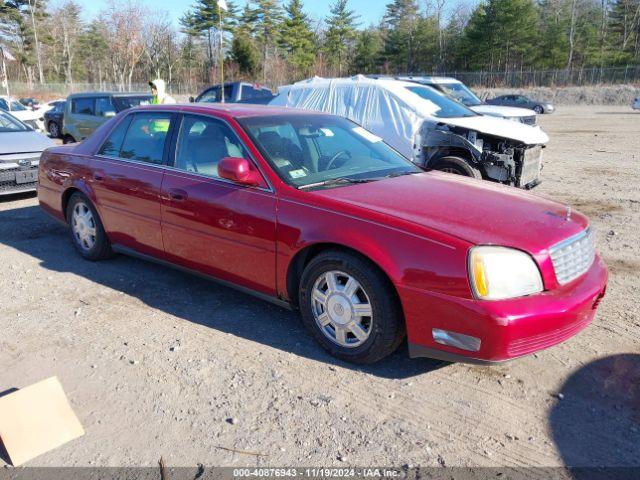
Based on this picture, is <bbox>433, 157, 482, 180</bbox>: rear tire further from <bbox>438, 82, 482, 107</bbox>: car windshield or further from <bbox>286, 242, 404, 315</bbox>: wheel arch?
<bbox>438, 82, 482, 107</bbox>: car windshield

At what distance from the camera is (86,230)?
548 cm

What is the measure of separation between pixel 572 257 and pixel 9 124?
957 cm

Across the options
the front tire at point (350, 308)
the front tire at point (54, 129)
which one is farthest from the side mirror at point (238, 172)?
the front tire at point (54, 129)

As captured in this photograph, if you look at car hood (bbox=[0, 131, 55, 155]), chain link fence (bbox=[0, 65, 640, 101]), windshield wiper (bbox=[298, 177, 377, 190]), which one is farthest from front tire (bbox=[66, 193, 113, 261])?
chain link fence (bbox=[0, 65, 640, 101])

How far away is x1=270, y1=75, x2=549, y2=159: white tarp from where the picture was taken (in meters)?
8.11

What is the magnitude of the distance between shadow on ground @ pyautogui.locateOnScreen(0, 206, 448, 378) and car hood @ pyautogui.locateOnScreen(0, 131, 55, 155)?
7.87ft

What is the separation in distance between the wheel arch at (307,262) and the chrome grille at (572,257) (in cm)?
93

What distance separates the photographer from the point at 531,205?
3.68 meters

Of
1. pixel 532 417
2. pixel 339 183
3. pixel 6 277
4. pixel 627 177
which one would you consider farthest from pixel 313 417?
pixel 627 177

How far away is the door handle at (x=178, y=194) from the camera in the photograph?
4262 mm

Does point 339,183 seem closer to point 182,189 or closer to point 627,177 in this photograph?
point 182,189

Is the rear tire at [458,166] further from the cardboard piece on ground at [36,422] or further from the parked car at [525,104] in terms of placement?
the parked car at [525,104]

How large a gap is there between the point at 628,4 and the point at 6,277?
263 feet

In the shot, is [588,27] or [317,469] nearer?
[317,469]
